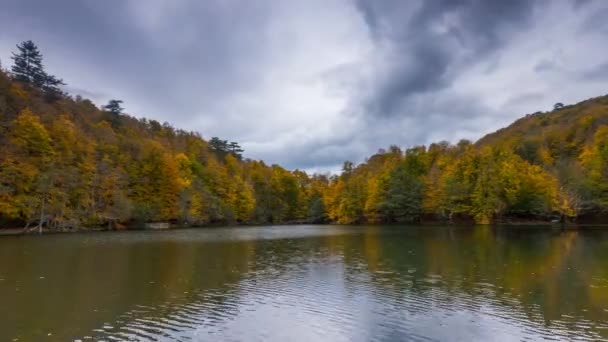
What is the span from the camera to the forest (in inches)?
2333

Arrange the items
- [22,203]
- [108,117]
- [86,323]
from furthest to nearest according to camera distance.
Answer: [108,117], [22,203], [86,323]

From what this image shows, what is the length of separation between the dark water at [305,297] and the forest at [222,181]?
1406 inches

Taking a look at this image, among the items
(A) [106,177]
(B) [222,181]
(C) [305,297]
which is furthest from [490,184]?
(A) [106,177]

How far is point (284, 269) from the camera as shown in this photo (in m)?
24.3

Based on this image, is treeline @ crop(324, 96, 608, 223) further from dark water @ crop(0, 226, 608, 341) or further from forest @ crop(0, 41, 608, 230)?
dark water @ crop(0, 226, 608, 341)

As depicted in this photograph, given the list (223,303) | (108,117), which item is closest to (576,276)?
(223,303)

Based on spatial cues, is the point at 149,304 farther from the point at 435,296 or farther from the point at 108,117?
the point at 108,117

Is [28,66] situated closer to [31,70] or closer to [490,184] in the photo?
[31,70]

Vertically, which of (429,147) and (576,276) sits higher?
(429,147)

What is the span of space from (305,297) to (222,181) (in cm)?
8477

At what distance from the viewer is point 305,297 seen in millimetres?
17016

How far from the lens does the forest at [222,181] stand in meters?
59.2

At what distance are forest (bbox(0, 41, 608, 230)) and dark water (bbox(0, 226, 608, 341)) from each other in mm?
35714

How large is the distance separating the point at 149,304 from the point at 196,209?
70.5m
